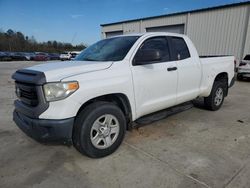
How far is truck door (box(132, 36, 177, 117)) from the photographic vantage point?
10.7ft

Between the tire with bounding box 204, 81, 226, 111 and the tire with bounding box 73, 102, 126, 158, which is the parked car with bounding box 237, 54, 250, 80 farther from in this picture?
the tire with bounding box 73, 102, 126, 158

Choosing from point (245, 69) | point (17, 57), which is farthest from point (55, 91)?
point (17, 57)

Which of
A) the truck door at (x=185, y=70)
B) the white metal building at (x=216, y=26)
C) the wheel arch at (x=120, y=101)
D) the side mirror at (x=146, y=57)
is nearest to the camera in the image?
the wheel arch at (x=120, y=101)

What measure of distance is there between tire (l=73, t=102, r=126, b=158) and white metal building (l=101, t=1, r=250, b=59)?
13675 mm

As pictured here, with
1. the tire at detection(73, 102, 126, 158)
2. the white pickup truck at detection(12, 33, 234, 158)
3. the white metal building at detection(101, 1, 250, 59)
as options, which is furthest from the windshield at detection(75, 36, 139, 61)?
the white metal building at detection(101, 1, 250, 59)

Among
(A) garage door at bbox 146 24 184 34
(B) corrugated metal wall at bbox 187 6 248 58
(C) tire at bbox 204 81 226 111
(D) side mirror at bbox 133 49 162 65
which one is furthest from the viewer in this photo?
(A) garage door at bbox 146 24 184 34

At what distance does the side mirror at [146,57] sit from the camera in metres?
3.16

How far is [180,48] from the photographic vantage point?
164 inches

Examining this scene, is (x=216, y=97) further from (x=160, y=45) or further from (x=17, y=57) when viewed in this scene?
(x=17, y=57)

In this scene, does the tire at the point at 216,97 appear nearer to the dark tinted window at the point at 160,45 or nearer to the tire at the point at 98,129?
the dark tinted window at the point at 160,45

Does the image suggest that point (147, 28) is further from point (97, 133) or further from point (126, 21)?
point (97, 133)

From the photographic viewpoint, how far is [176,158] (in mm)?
3006

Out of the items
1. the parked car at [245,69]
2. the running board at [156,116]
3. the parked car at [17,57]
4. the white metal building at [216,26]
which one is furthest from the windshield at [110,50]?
the parked car at [17,57]

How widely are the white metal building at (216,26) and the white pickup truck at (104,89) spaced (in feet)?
38.2
